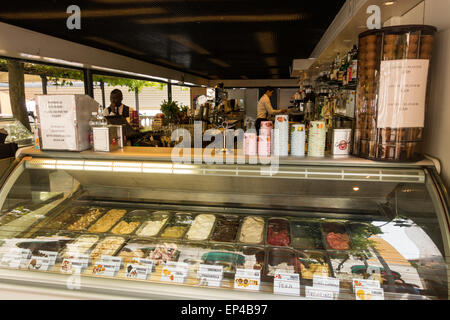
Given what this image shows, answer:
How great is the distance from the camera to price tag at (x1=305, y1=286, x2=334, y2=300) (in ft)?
4.49

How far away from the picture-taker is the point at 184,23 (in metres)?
4.87

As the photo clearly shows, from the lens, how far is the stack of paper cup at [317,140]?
1.65 metres

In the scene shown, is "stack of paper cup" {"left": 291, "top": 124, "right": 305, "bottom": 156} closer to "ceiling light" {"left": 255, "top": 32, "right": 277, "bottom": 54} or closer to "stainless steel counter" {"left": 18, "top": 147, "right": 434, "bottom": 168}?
"stainless steel counter" {"left": 18, "top": 147, "right": 434, "bottom": 168}

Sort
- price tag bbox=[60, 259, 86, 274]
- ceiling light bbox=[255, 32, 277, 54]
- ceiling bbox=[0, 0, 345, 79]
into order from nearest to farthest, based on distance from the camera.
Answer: price tag bbox=[60, 259, 86, 274]
ceiling bbox=[0, 0, 345, 79]
ceiling light bbox=[255, 32, 277, 54]

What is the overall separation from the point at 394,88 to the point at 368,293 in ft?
3.13

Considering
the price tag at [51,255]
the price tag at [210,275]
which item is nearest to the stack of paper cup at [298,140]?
the price tag at [210,275]

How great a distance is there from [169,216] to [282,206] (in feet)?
2.51

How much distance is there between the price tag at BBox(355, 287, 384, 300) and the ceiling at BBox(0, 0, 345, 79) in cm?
347

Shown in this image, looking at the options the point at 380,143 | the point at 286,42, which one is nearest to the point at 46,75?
the point at 286,42

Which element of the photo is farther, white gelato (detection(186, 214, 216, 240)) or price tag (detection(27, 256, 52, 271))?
white gelato (detection(186, 214, 216, 240))

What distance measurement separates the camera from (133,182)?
7.07ft

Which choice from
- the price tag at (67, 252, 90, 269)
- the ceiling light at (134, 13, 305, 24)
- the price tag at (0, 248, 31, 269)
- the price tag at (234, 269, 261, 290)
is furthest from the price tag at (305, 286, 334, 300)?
the ceiling light at (134, 13, 305, 24)

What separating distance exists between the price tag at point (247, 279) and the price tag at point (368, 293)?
446mm

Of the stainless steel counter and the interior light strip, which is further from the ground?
the stainless steel counter
